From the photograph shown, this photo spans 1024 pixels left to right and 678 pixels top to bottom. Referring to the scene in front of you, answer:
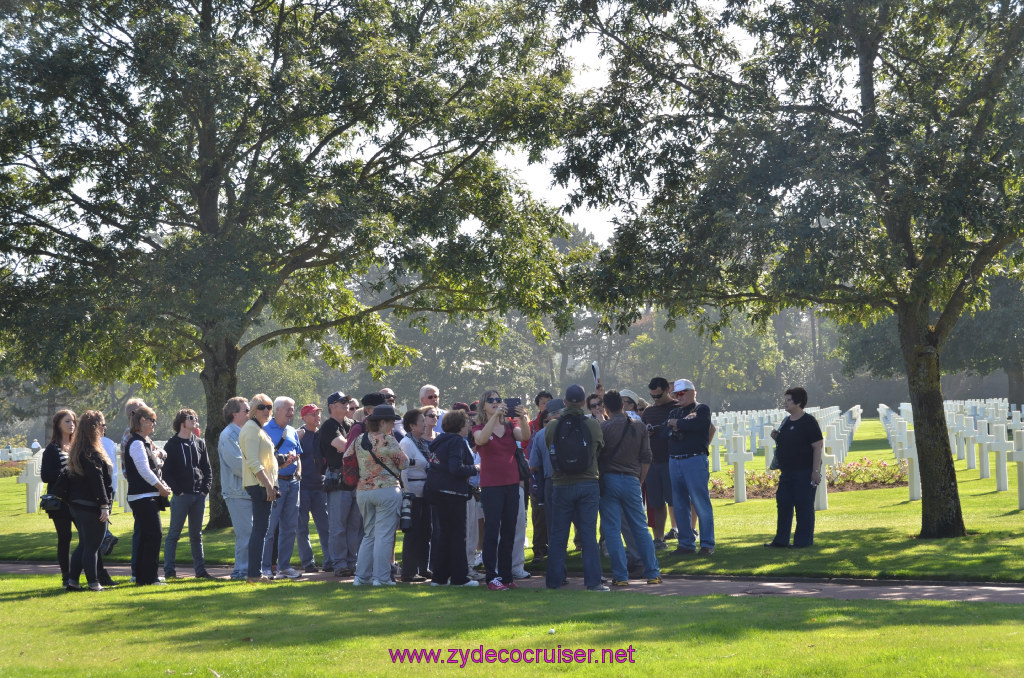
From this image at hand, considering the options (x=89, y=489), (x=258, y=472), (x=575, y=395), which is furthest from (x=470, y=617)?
(x=89, y=489)

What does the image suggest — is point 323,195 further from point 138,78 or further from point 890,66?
point 890,66

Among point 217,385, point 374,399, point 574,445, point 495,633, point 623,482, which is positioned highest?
point 217,385

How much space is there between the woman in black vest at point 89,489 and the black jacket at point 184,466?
677mm

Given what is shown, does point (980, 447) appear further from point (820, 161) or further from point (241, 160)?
point (241, 160)

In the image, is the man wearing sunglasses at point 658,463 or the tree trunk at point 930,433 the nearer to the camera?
the man wearing sunglasses at point 658,463

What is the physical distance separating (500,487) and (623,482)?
1.22 m

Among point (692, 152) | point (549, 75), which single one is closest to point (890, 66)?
point (692, 152)

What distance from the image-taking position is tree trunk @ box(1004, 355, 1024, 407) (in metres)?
43.2

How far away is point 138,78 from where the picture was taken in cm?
1628

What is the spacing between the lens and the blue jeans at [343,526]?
11.4 m

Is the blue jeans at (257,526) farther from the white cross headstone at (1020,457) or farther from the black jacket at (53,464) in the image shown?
the white cross headstone at (1020,457)

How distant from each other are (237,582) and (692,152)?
8.00 m

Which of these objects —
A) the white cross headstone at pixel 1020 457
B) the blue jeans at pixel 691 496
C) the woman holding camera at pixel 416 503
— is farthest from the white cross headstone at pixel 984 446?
the woman holding camera at pixel 416 503

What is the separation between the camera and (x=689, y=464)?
38.8ft
